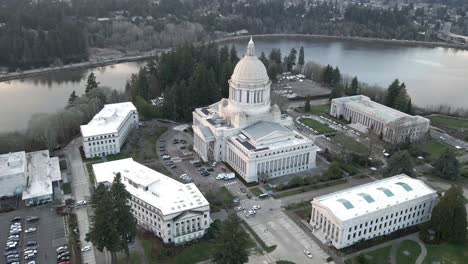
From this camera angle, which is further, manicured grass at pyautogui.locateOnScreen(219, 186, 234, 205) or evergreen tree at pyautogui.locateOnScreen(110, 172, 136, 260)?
manicured grass at pyautogui.locateOnScreen(219, 186, 234, 205)

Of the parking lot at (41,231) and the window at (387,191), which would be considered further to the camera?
the window at (387,191)

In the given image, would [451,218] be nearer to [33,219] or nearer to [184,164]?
[184,164]

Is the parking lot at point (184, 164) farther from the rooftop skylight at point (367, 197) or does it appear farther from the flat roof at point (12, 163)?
the flat roof at point (12, 163)

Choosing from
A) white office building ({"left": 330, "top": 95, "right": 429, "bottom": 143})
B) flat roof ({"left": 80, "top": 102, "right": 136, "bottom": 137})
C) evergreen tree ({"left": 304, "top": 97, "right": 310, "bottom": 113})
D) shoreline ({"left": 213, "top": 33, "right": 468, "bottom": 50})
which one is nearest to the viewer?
flat roof ({"left": 80, "top": 102, "right": 136, "bottom": 137})

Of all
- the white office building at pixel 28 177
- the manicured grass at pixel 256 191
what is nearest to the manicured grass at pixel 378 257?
the manicured grass at pixel 256 191

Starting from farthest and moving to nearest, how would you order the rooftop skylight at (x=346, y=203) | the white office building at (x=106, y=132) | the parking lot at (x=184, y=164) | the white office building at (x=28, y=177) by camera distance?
the white office building at (x=106, y=132) < the parking lot at (x=184, y=164) < the white office building at (x=28, y=177) < the rooftop skylight at (x=346, y=203)

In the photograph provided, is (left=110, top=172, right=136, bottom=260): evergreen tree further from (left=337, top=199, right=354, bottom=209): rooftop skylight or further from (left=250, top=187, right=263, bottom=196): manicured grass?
(left=337, top=199, right=354, bottom=209): rooftop skylight

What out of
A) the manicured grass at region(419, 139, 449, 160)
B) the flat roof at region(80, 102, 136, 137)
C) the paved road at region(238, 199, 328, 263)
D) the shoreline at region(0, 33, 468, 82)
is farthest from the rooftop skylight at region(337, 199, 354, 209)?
the shoreline at region(0, 33, 468, 82)

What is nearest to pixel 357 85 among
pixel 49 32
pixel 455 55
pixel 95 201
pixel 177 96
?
pixel 177 96
